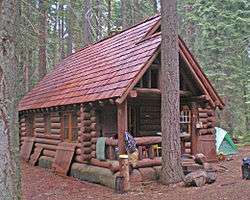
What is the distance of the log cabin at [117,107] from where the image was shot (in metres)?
11.6

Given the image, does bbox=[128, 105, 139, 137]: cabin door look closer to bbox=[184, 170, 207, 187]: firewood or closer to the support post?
the support post

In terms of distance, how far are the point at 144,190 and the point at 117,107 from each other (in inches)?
105

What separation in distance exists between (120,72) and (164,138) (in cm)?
278

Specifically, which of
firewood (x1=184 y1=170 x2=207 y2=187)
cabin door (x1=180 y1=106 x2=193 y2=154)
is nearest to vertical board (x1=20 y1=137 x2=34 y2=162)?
cabin door (x1=180 y1=106 x2=193 y2=154)

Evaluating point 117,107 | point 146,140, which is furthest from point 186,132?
point 117,107

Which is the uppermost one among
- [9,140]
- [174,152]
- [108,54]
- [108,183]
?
[108,54]

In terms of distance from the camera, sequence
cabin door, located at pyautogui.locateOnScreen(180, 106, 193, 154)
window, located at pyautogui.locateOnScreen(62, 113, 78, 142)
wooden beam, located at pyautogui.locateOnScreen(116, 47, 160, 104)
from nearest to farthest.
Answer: wooden beam, located at pyautogui.locateOnScreen(116, 47, 160, 104), cabin door, located at pyautogui.locateOnScreen(180, 106, 193, 154), window, located at pyautogui.locateOnScreen(62, 113, 78, 142)

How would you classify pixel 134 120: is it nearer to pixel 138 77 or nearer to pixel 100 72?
Result: pixel 100 72

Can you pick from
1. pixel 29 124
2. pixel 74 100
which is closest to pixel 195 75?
pixel 74 100

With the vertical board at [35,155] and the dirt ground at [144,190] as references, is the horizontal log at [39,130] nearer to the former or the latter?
the vertical board at [35,155]

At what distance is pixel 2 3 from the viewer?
516 cm

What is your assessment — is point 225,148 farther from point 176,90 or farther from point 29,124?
point 29,124

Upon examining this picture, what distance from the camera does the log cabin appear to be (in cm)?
1161

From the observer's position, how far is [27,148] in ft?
62.8
